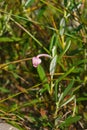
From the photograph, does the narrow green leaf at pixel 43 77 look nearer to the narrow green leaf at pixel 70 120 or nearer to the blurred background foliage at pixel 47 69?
the blurred background foliage at pixel 47 69

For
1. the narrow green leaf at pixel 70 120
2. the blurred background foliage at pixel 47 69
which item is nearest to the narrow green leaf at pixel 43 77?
the blurred background foliage at pixel 47 69

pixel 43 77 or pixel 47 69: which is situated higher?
pixel 47 69

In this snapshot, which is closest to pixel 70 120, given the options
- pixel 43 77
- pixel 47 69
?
pixel 43 77

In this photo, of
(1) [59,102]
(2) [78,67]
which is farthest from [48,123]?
(2) [78,67]

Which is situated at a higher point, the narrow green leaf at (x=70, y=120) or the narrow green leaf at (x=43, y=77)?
the narrow green leaf at (x=43, y=77)

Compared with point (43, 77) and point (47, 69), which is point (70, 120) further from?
point (47, 69)

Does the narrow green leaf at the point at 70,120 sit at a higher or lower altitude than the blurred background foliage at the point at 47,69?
lower

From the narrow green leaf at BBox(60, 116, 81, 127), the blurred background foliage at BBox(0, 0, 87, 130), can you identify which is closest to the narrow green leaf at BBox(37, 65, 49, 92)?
the blurred background foliage at BBox(0, 0, 87, 130)

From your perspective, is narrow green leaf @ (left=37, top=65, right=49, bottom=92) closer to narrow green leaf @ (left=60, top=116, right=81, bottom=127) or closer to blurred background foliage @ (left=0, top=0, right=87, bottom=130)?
blurred background foliage @ (left=0, top=0, right=87, bottom=130)

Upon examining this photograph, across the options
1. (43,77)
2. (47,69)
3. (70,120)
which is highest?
(47,69)
